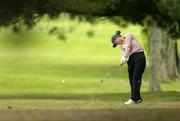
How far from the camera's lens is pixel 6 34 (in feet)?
13.9

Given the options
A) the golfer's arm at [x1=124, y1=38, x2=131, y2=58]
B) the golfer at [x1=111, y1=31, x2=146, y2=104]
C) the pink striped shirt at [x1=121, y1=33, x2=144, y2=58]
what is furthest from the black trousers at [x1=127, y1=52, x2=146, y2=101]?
the golfer's arm at [x1=124, y1=38, x2=131, y2=58]

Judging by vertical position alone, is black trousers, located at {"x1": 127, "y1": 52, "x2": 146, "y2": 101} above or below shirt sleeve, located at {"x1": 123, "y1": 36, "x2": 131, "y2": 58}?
below

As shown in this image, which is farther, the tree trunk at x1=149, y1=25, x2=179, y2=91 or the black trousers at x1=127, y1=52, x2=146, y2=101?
the tree trunk at x1=149, y1=25, x2=179, y2=91

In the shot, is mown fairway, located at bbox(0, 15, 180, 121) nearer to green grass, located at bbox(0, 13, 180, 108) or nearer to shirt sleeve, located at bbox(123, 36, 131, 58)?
green grass, located at bbox(0, 13, 180, 108)

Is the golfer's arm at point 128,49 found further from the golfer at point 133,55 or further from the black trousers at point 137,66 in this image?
the black trousers at point 137,66

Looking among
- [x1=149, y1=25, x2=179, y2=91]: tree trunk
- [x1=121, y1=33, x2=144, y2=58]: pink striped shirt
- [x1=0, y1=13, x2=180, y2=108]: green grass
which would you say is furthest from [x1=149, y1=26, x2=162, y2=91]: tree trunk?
[x1=121, y1=33, x2=144, y2=58]: pink striped shirt

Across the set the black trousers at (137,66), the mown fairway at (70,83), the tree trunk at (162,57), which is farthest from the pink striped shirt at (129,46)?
the tree trunk at (162,57)

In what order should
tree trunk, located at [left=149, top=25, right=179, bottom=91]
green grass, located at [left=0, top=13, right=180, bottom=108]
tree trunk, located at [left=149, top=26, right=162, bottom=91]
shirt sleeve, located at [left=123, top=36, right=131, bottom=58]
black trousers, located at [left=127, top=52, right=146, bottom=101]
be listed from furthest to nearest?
tree trunk, located at [left=149, top=25, right=179, bottom=91] < tree trunk, located at [left=149, top=26, right=162, bottom=91] < green grass, located at [left=0, top=13, right=180, bottom=108] < black trousers, located at [left=127, top=52, right=146, bottom=101] < shirt sleeve, located at [left=123, top=36, right=131, bottom=58]

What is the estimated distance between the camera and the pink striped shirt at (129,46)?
46.4ft

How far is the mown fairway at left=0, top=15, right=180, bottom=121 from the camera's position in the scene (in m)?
4.73

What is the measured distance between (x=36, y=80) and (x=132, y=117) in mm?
23422

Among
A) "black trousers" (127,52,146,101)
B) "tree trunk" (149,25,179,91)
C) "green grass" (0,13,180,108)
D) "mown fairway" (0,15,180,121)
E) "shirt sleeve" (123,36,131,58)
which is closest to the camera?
"mown fairway" (0,15,180,121)

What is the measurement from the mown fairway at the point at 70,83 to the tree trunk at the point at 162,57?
1035 millimetres

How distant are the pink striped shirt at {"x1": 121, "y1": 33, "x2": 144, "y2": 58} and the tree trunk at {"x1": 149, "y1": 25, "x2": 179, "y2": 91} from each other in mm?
11955
